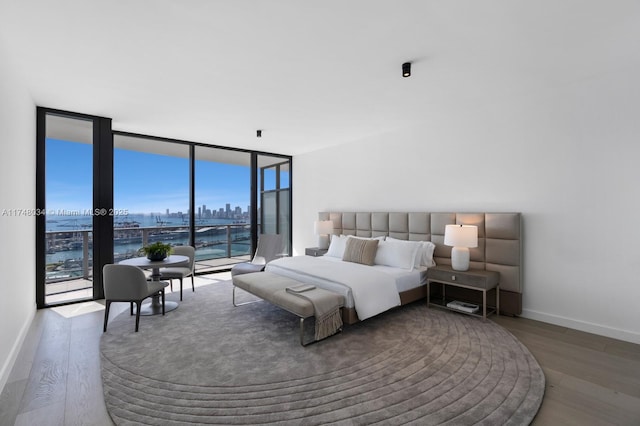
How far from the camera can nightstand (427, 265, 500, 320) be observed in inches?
136

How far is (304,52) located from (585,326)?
413 centimetres

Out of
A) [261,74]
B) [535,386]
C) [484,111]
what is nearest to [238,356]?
[535,386]

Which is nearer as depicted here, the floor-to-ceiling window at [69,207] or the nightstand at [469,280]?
the nightstand at [469,280]

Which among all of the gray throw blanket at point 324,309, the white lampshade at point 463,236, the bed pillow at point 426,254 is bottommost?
the gray throw blanket at point 324,309

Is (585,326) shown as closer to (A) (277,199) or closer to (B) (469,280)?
(B) (469,280)

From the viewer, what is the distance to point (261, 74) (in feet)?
9.98

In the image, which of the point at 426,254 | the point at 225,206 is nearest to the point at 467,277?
the point at 426,254

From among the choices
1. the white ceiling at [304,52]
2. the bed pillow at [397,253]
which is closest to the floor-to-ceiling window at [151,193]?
the white ceiling at [304,52]

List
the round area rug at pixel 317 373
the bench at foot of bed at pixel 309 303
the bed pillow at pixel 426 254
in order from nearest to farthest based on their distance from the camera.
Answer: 1. the round area rug at pixel 317 373
2. the bench at foot of bed at pixel 309 303
3. the bed pillow at pixel 426 254

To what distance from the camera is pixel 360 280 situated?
342cm

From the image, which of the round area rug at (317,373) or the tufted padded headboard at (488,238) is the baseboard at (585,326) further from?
the round area rug at (317,373)

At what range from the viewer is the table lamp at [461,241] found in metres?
3.62

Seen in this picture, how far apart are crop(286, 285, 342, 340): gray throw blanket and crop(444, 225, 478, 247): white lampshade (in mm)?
1676

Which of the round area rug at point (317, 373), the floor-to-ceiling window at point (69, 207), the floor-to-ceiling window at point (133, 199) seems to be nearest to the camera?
the round area rug at point (317, 373)
